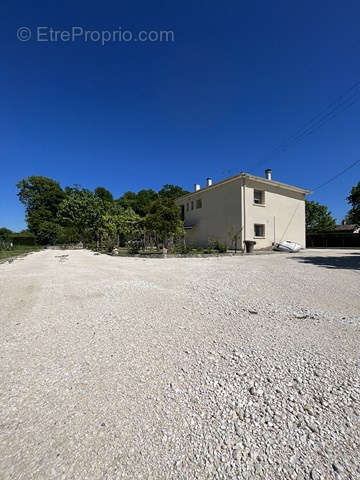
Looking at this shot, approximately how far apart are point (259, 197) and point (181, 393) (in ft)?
55.1

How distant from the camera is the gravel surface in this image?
3.63ft

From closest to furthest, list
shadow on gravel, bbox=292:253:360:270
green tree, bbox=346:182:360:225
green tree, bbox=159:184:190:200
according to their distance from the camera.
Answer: shadow on gravel, bbox=292:253:360:270, green tree, bbox=346:182:360:225, green tree, bbox=159:184:190:200

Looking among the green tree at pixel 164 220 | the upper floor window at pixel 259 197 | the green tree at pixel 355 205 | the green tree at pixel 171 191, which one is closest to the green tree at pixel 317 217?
the green tree at pixel 171 191

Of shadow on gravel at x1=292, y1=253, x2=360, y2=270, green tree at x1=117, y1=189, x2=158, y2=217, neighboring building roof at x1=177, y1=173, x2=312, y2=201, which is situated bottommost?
shadow on gravel at x1=292, y1=253, x2=360, y2=270

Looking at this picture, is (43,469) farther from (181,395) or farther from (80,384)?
(181,395)

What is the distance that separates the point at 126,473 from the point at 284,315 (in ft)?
8.77

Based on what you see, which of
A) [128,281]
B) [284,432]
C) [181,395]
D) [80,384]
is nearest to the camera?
[284,432]

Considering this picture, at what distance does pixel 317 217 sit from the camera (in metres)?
40.2

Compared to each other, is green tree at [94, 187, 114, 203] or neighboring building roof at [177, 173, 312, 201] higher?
green tree at [94, 187, 114, 203]

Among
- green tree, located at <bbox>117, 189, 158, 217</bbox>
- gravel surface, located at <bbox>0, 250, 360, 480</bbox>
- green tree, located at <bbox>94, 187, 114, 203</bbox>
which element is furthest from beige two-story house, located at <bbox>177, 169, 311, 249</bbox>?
green tree, located at <bbox>94, 187, 114, 203</bbox>

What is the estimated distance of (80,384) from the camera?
170cm

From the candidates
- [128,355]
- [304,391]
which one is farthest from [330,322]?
[128,355]

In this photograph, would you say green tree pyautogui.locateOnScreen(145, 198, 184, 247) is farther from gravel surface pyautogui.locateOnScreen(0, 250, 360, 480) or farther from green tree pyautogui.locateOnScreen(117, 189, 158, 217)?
green tree pyautogui.locateOnScreen(117, 189, 158, 217)

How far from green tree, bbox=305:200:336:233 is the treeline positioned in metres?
24.1
